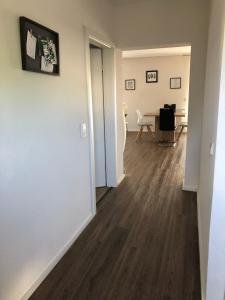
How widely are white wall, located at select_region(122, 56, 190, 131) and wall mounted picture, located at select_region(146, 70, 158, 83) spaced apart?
10 centimetres

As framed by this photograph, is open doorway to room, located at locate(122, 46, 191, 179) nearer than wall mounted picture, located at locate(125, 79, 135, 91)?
Yes

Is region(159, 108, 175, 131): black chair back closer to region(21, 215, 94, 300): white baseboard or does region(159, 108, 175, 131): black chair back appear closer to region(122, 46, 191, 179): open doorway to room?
region(122, 46, 191, 179): open doorway to room

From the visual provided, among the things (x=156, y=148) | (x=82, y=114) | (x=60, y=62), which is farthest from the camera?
(x=156, y=148)

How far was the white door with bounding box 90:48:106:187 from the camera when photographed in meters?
3.44

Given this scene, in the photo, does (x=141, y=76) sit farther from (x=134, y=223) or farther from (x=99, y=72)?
(x=134, y=223)

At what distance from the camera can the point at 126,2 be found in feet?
10.8

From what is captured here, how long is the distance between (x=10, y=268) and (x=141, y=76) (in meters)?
7.76

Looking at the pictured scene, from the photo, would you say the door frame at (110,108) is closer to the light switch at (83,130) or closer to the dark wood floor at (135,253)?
the dark wood floor at (135,253)

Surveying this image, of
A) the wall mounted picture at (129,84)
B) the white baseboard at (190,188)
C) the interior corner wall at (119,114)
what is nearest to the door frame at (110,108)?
the interior corner wall at (119,114)

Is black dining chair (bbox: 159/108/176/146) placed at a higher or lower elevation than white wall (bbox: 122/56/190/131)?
lower

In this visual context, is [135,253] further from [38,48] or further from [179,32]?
[179,32]

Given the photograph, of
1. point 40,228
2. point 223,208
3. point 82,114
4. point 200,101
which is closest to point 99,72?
point 82,114

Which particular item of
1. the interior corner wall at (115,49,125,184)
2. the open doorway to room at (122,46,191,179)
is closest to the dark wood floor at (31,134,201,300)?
the interior corner wall at (115,49,125,184)

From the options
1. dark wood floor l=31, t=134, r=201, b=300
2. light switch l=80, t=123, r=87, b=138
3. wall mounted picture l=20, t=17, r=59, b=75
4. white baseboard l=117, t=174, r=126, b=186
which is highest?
wall mounted picture l=20, t=17, r=59, b=75
